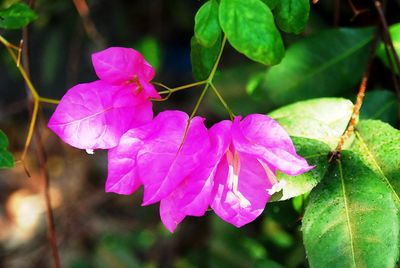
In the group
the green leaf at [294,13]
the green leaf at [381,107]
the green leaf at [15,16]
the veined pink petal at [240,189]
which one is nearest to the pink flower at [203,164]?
the veined pink petal at [240,189]

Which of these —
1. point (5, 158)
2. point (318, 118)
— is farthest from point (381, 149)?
point (5, 158)

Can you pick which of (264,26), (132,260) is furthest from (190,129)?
(132,260)

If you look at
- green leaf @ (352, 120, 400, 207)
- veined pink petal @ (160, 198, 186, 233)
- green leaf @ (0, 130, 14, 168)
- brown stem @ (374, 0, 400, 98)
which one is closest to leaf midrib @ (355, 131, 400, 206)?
green leaf @ (352, 120, 400, 207)

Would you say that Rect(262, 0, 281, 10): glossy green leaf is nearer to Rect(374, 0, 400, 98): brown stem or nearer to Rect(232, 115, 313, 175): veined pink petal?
Rect(232, 115, 313, 175): veined pink petal

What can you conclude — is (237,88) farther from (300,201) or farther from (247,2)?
(247,2)

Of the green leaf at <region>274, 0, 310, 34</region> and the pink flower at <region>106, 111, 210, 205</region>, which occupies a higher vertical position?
the green leaf at <region>274, 0, 310, 34</region>
